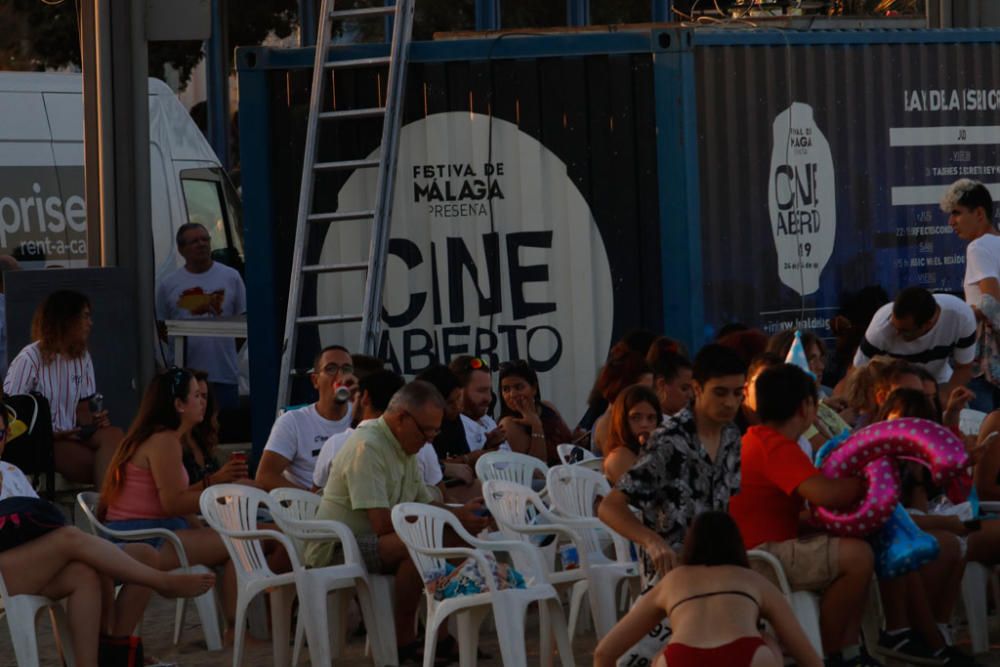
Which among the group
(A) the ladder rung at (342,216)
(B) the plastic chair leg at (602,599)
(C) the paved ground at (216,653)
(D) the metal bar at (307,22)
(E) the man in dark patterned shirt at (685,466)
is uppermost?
(D) the metal bar at (307,22)

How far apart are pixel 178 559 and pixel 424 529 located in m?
1.35

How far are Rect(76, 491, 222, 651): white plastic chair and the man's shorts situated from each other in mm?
2514

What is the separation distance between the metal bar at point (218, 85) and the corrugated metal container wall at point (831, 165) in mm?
12018

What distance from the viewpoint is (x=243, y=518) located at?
8680 millimetres

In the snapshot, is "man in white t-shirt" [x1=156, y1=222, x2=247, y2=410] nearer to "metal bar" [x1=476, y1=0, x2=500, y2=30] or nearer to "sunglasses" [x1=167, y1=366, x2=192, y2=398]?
"sunglasses" [x1=167, y1=366, x2=192, y2=398]

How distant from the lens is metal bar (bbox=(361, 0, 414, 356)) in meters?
11.9

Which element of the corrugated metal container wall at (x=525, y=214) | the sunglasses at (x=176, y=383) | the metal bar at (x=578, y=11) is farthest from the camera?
the metal bar at (x=578, y=11)

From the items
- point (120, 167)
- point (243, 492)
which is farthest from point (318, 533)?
point (120, 167)

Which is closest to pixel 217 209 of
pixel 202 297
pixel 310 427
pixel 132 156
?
pixel 202 297

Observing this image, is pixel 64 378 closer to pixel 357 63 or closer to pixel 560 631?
pixel 357 63

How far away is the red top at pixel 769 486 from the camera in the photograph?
722cm

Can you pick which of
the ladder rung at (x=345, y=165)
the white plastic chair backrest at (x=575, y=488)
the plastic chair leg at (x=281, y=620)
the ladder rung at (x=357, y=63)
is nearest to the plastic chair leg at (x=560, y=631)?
the white plastic chair backrest at (x=575, y=488)

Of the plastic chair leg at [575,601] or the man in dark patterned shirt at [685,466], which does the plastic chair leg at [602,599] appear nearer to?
the plastic chair leg at [575,601]

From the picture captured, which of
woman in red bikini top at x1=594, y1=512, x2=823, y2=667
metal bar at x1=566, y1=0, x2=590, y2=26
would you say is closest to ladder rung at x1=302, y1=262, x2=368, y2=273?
woman in red bikini top at x1=594, y1=512, x2=823, y2=667
